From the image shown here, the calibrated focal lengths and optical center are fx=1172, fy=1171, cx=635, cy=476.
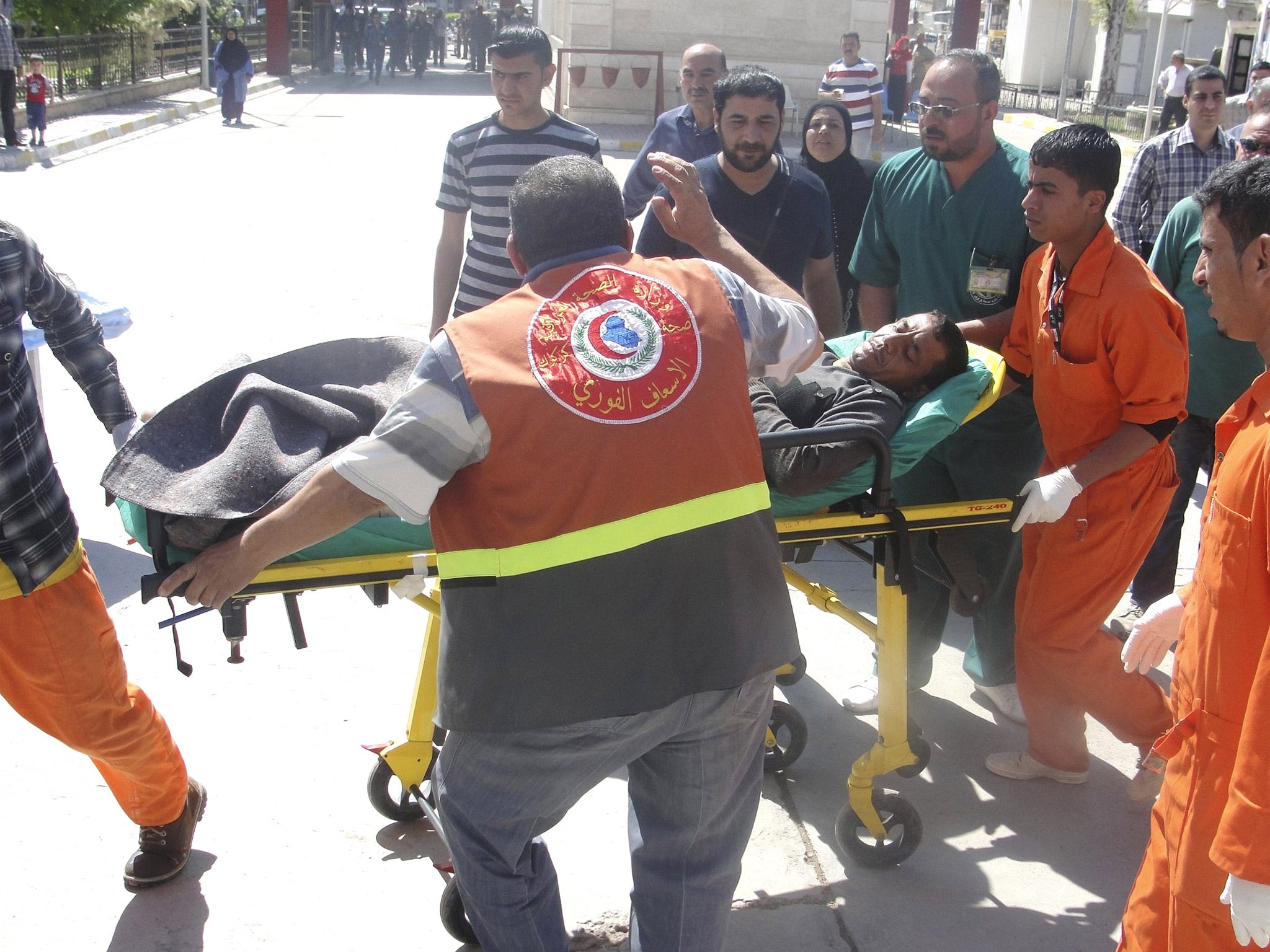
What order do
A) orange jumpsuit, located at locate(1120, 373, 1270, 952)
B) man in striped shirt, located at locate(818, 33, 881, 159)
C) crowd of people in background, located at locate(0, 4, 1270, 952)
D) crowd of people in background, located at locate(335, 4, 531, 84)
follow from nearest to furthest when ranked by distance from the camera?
orange jumpsuit, located at locate(1120, 373, 1270, 952)
crowd of people in background, located at locate(0, 4, 1270, 952)
man in striped shirt, located at locate(818, 33, 881, 159)
crowd of people in background, located at locate(335, 4, 531, 84)

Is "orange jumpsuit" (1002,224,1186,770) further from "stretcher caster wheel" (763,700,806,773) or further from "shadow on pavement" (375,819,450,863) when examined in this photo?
"shadow on pavement" (375,819,450,863)

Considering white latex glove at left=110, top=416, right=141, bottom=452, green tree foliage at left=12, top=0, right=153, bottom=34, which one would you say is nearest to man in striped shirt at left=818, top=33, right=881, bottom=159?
white latex glove at left=110, top=416, right=141, bottom=452

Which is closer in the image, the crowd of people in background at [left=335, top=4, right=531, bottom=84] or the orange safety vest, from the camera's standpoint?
the orange safety vest

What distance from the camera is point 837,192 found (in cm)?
543

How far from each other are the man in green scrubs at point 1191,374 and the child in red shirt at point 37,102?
48.2 feet

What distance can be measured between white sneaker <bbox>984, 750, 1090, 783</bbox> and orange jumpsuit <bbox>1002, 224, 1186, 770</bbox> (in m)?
0.09

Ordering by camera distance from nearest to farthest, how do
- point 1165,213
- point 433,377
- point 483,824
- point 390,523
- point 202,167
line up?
point 433,377, point 483,824, point 390,523, point 1165,213, point 202,167

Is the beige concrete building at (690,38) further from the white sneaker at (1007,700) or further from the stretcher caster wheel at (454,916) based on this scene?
the stretcher caster wheel at (454,916)

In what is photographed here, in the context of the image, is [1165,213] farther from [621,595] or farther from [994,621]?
[621,595]

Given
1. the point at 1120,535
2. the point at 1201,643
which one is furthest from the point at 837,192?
the point at 1201,643

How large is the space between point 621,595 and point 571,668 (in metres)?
0.16

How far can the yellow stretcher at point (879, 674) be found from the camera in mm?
2908

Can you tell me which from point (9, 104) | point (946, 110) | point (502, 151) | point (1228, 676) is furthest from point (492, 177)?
point (9, 104)

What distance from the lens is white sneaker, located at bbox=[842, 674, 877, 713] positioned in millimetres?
3902
